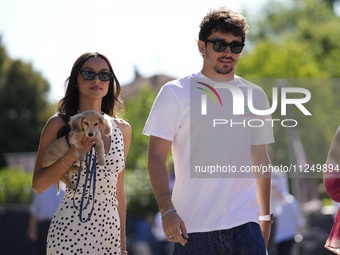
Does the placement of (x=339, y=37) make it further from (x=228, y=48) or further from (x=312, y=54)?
(x=228, y=48)

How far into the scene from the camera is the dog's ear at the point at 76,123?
3.85m

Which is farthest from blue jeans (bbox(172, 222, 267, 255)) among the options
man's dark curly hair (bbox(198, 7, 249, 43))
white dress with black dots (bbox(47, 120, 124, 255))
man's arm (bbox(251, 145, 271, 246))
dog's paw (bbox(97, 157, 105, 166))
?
man's dark curly hair (bbox(198, 7, 249, 43))

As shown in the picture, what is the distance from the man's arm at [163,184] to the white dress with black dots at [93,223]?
402mm

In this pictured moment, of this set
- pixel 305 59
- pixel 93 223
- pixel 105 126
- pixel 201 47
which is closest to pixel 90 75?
pixel 105 126

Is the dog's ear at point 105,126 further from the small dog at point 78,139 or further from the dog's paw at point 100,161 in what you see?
the dog's paw at point 100,161

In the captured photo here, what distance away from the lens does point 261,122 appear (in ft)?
13.5

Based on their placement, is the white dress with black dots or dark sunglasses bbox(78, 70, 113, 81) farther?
dark sunglasses bbox(78, 70, 113, 81)

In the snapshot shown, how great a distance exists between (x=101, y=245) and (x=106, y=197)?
37cm

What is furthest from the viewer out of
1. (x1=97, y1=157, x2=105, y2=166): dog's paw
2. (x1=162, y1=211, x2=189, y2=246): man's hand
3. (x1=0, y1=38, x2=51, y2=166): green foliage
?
(x1=0, y1=38, x2=51, y2=166): green foliage

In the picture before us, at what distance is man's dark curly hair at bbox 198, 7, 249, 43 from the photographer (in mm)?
4109

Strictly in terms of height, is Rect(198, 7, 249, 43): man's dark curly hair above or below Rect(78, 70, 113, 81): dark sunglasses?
above

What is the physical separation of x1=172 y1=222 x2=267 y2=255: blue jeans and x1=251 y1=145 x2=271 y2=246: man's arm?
45 centimetres

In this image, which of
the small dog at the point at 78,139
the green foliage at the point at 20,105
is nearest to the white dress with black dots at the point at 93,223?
the small dog at the point at 78,139

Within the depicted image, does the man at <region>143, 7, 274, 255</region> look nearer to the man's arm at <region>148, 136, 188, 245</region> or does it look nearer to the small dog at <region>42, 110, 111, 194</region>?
the man's arm at <region>148, 136, 188, 245</region>
